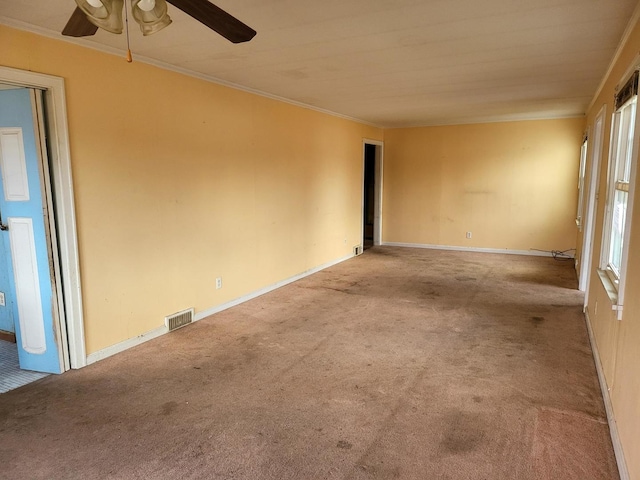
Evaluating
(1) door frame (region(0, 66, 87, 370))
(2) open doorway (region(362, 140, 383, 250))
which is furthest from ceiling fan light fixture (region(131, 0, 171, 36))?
(2) open doorway (region(362, 140, 383, 250))

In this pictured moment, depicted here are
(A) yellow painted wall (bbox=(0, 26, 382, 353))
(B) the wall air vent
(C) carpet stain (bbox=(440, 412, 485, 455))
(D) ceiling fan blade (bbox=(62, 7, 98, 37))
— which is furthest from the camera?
(B) the wall air vent

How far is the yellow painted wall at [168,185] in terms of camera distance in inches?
115

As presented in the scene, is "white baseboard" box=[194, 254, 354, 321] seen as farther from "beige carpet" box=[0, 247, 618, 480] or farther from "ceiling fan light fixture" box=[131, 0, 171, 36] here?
"ceiling fan light fixture" box=[131, 0, 171, 36]

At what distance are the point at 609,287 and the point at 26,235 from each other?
3.84 meters

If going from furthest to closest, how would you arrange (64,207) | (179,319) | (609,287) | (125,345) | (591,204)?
(591,204) → (179,319) → (125,345) → (64,207) → (609,287)

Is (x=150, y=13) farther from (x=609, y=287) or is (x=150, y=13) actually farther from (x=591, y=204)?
(x=591, y=204)

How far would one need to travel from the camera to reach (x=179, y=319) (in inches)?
147

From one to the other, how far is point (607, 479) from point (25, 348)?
352 centimetres

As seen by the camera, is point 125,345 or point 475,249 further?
point 475,249

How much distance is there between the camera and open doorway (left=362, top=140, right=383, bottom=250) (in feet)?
26.2

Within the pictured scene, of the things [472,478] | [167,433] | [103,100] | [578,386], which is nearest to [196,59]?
[103,100]

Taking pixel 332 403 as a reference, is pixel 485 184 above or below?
above

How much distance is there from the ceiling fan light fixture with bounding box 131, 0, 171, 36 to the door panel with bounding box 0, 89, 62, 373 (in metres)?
1.54

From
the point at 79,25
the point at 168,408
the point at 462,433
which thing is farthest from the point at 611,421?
the point at 79,25
